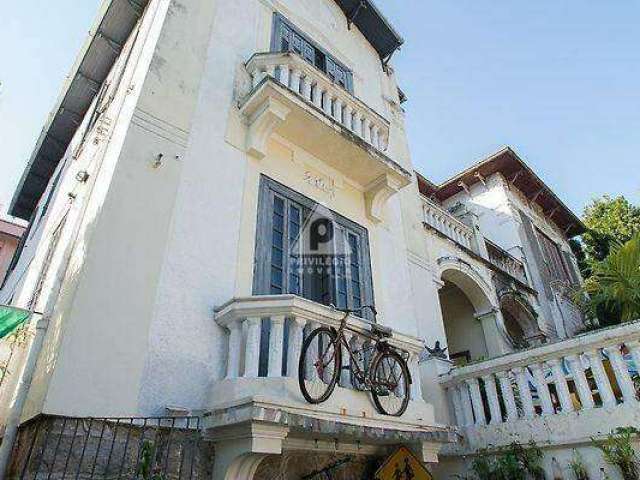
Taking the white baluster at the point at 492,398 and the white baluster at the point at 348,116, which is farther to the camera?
the white baluster at the point at 348,116

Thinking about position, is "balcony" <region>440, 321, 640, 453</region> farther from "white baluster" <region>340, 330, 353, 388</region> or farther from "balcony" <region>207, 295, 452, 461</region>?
"white baluster" <region>340, 330, 353, 388</region>

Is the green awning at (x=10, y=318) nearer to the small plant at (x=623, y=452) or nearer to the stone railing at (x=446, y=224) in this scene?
the small plant at (x=623, y=452)

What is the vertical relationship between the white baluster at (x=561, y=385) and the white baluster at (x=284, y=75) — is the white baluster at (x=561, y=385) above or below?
below

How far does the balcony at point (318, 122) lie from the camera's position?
23.6ft

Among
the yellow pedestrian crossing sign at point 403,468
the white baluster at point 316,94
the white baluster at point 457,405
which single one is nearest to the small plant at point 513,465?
the white baluster at point 457,405

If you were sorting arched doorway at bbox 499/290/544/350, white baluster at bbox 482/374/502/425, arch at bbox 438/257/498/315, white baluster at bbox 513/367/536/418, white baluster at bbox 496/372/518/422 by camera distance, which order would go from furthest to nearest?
arched doorway at bbox 499/290/544/350
arch at bbox 438/257/498/315
white baluster at bbox 482/374/502/425
white baluster at bbox 496/372/518/422
white baluster at bbox 513/367/536/418

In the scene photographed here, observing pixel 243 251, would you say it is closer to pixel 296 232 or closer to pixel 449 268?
pixel 296 232

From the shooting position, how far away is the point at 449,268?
10812 millimetres

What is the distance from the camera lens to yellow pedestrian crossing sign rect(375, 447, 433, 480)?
566cm

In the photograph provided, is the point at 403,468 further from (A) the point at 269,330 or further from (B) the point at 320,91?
(B) the point at 320,91

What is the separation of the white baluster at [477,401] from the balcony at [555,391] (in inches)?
0.6

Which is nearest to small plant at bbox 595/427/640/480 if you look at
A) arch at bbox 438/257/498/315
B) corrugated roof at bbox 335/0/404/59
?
arch at bbox 438/257/498/315

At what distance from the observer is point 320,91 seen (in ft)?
27.1

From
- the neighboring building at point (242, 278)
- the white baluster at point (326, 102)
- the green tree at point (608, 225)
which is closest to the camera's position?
the neighboring building at point (242, 278)
